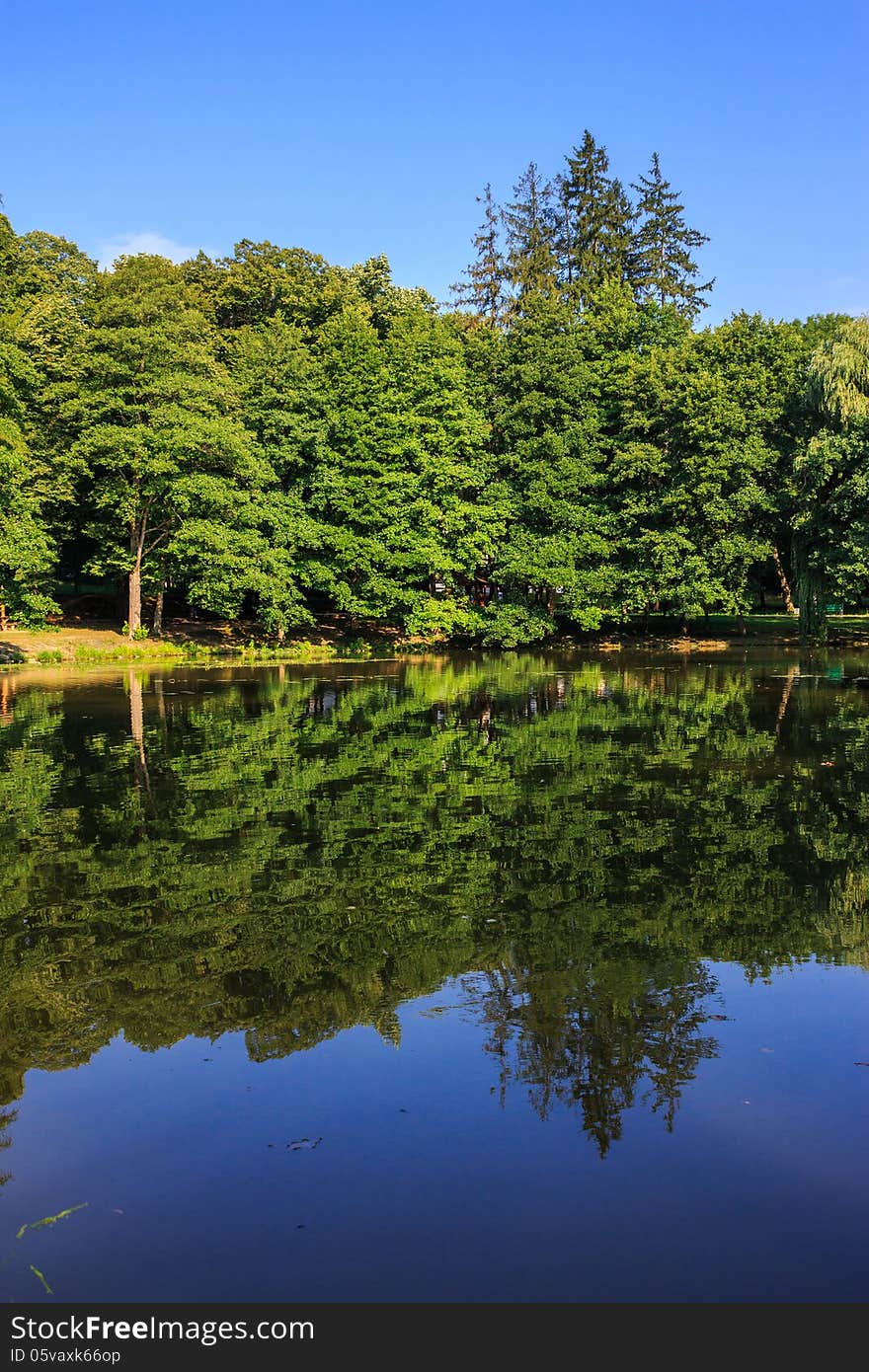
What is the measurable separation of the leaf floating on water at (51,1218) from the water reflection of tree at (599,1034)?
2305 millimetres

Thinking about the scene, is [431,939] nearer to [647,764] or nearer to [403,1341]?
[403,1341]

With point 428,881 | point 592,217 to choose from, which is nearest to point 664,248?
point 592,217

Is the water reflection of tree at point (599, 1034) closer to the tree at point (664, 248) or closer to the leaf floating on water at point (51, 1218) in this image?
the leaf floating on water at point (51, 1218)

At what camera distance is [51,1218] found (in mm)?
5254

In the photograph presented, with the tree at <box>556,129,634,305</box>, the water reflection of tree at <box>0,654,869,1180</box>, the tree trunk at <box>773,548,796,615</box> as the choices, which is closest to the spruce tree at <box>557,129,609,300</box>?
the tree at <box>556,129,634,305</box>

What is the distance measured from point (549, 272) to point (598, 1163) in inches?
2916

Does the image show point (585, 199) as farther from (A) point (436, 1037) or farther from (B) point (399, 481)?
(A) point (436, 1037)

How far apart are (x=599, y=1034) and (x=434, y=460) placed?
4610 centimetres

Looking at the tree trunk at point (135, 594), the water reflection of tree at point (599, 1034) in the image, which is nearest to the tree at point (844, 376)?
the tree trunk at point (135, 594)

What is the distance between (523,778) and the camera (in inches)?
641

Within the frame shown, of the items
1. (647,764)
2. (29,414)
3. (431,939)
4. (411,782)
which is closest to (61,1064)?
(431,939)

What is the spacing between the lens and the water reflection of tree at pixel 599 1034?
20.6ft

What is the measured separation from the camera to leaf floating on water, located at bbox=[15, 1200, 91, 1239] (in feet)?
17.0

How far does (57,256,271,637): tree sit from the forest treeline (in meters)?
0.15
